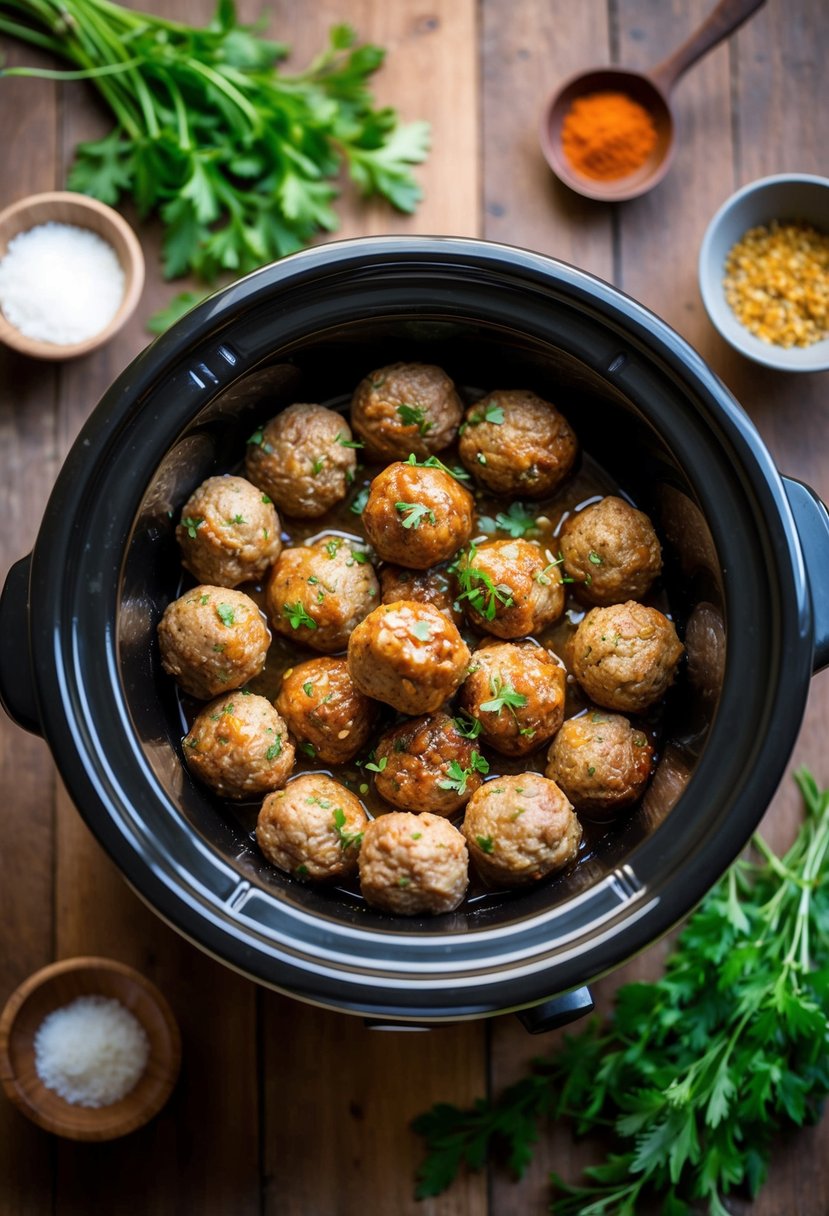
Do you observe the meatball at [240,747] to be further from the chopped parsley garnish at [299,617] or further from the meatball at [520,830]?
the meatball at [520,830]

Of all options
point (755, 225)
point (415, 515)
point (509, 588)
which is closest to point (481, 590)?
point (509, 588)

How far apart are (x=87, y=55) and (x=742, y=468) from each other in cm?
183

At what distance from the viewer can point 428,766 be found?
2078mm

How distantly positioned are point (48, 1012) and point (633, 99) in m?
2.47

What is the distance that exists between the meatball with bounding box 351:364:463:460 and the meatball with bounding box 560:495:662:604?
34 centimetres

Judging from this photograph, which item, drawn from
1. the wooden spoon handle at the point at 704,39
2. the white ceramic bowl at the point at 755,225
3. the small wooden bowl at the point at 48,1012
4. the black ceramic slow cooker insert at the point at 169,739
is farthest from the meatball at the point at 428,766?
the wooden spoon handle at the point at 704,39

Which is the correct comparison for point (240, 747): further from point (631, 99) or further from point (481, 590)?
point (631, 99)

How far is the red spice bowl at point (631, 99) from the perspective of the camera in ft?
8.55

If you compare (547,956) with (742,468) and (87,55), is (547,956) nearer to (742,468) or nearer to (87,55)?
(742,468)

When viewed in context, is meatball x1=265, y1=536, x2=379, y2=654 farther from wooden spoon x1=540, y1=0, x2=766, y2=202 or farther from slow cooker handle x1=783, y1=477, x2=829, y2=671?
wooden spoon x1=540, y1=0, x2=766, y2=202

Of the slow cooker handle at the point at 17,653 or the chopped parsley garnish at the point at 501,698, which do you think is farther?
the chopped parsley garnish at the point at 501,698

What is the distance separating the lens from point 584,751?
2074 mm

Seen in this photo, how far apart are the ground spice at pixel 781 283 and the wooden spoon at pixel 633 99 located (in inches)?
11.0

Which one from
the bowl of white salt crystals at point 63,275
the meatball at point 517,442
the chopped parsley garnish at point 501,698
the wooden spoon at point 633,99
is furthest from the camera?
the wooden spoon at point 633,99
